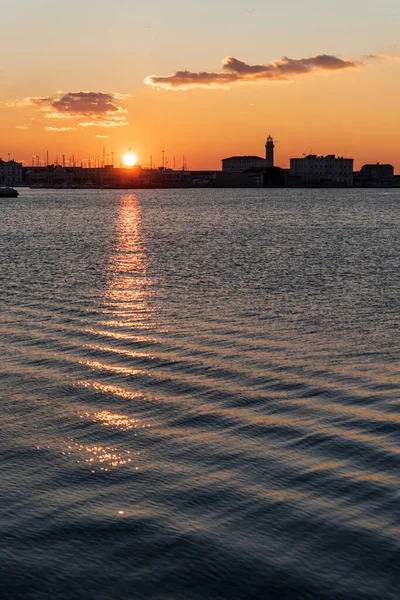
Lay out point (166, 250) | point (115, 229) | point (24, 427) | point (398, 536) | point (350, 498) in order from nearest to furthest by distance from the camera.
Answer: point (398, 536), point (350, 498), point (24, 427), point (166, 250), point (115, 229)

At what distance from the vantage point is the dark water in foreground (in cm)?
1027

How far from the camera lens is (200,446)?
14406mm

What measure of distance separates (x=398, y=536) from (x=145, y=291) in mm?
24127

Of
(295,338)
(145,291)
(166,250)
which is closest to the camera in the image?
(295,338)

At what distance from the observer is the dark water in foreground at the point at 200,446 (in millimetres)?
10273

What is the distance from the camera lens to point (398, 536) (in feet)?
36.2

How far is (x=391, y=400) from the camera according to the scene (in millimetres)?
17000

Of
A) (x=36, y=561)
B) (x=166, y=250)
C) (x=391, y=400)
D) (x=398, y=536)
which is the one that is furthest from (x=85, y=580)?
(x=166, y=250)

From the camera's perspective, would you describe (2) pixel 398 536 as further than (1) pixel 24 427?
No

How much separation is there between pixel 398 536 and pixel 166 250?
156ft

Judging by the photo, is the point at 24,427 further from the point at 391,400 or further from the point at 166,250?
the point at 166,250

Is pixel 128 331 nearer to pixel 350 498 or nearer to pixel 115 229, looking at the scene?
pixel 350 498

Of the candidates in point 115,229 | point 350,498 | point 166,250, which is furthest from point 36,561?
point 115,229

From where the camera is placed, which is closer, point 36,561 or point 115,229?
point 36,561
